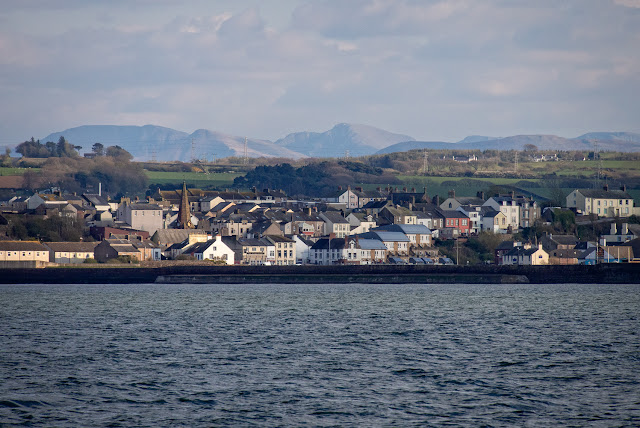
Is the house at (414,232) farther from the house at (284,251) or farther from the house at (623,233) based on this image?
the house at (623,233)

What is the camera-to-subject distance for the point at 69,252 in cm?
10250

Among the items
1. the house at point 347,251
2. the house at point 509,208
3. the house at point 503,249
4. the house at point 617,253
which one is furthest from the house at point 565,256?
→ the house at point 509,208

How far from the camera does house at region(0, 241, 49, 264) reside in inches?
3841

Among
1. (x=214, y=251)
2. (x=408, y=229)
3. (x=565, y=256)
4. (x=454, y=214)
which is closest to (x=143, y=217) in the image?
(x=214, y=251)

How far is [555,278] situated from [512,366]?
59.8 m

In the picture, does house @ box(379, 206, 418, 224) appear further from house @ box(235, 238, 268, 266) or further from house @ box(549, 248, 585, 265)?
house @ box(549, 248, 585, 265)

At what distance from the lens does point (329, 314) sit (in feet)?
180

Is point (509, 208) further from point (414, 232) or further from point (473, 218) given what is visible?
point (414, 232)

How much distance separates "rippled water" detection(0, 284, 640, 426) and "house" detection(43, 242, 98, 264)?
4000cm

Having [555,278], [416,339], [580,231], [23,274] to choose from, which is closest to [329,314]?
[416,339]

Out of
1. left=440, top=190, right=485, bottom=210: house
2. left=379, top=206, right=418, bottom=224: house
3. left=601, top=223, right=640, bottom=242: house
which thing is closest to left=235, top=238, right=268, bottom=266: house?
left=379, top=206, right=418, bottom=224: house

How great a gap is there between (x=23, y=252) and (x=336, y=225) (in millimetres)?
43835

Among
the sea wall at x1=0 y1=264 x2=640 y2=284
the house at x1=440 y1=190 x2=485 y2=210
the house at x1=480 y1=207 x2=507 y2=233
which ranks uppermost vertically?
the house at x1=440 y1=190 x2=485 y2=210

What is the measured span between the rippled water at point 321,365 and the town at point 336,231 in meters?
43.2
